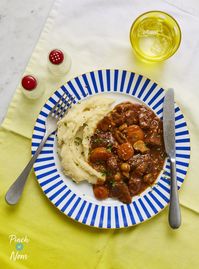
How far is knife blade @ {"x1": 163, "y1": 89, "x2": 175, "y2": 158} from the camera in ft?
12.5

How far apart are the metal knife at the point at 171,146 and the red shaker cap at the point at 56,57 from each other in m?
1.02

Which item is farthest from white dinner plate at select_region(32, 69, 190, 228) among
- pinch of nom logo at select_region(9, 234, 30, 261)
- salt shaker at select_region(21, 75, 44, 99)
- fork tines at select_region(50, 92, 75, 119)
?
pinch of nom logo at select_region(9, 234, 30, 261)

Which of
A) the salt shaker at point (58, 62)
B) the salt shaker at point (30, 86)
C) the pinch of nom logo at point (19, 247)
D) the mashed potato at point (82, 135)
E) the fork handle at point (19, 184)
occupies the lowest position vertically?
the pinch of nom logo at point (19, 247)

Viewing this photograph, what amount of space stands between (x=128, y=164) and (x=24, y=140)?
3.40 ft

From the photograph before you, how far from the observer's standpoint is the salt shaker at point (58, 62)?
13.0 ft

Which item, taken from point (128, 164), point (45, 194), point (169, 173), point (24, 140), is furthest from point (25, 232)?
point (169, 173)

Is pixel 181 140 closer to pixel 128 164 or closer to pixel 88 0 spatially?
pixel 128 164

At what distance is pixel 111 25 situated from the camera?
166 inches

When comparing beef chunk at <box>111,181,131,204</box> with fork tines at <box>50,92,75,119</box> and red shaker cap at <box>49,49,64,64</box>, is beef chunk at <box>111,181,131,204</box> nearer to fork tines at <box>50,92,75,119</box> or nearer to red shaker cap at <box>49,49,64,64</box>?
fork tines at <box>50,92,75,119</box>

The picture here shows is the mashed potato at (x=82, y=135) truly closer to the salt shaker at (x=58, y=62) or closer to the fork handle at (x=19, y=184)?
the fork handle at (x=19, y=184)

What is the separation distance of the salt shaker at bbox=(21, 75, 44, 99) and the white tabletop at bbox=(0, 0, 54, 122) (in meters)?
0.30

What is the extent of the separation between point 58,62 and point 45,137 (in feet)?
2.29

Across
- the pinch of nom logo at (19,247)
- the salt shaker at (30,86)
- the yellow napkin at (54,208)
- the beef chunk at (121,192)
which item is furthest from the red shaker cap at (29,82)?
the pinch of nom logo at (19,247)

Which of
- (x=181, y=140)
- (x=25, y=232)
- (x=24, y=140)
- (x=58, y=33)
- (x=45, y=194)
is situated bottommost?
(x=25, y=232)
